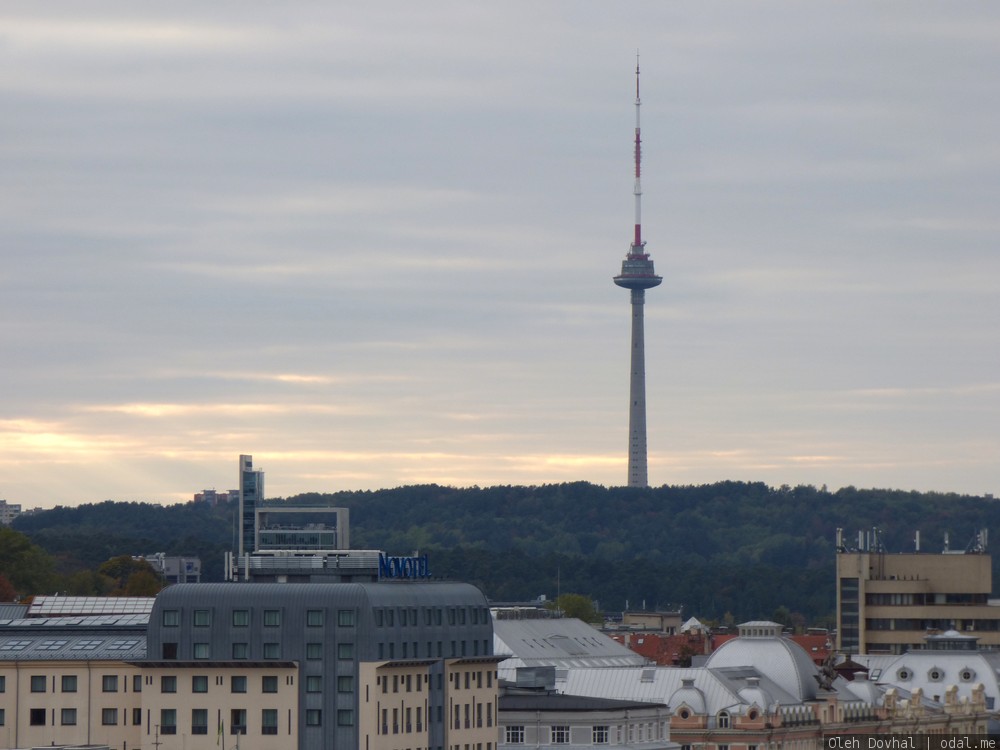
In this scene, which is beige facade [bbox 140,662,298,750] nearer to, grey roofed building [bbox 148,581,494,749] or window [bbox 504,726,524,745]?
grey roofed building [bbox 148,581,494,749]

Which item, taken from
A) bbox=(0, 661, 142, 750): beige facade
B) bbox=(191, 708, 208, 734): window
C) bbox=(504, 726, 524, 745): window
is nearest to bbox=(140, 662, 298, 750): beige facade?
bbox=(191, 708, 208, 734): window

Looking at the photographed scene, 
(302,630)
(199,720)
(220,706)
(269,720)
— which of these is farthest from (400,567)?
(199,720)

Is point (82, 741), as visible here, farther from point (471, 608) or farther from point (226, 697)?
point (471, 608)

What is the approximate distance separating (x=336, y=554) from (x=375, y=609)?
1694 centimetres

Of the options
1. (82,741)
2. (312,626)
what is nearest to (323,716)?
(312,626)

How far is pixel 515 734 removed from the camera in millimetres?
191875

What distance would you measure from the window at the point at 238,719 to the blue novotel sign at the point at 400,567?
16401 mm

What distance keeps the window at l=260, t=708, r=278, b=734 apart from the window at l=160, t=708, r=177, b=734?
19.1 ft

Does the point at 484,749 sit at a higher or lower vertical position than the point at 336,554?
lower

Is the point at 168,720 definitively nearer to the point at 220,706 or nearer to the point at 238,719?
the point at 220,706

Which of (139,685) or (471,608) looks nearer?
(139,685)

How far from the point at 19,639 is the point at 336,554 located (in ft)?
76.3

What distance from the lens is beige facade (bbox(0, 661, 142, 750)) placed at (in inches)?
6826

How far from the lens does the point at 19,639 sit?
7077 inches
